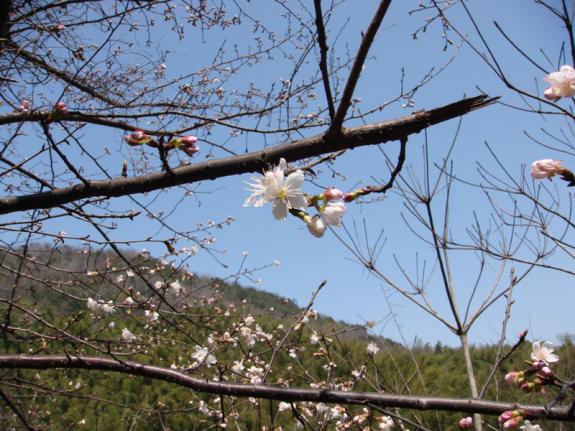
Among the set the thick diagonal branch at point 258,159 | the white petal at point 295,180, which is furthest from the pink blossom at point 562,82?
the white petal at point 295,180

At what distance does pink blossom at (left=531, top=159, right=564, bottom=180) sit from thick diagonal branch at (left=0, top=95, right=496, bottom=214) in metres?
0.52

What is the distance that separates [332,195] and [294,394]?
22.6 inches

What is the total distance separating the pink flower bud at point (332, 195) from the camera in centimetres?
121

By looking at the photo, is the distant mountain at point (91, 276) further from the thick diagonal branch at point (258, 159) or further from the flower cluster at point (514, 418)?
the flower cluster at point (514, 418)

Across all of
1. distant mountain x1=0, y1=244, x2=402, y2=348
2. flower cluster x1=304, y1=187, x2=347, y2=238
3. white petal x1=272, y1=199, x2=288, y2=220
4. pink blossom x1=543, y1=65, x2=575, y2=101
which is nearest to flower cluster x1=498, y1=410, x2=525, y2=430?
flower cluster x1=304, y1=187, x2=347, y2=238

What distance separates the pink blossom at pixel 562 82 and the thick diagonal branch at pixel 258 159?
2.16 ft

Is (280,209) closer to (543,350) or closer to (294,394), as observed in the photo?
(294,394)

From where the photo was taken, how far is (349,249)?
2.83 metres

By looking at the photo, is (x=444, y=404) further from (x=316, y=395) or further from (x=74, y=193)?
(x=74, y=193)

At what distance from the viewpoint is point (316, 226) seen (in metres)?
1.18

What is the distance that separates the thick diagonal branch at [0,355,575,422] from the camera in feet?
3.92

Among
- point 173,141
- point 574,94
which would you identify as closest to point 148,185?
point 173,141

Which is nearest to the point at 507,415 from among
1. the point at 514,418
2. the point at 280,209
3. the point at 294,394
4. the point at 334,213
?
the point at 514,418

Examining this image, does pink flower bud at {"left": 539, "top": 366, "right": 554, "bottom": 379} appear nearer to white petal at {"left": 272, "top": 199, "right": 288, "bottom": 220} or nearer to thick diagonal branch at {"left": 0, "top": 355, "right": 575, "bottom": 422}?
thick diagonal branch at {"left": 0, "top": 355, "right": 575, "bottom": 422}
